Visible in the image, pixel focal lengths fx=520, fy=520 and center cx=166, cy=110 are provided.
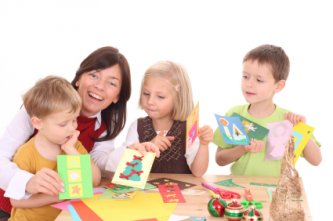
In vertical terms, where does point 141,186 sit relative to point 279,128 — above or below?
below

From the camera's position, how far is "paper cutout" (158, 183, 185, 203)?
2.05 m

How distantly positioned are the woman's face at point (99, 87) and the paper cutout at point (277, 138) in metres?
0.76

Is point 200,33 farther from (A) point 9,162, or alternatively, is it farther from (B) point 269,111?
(A) point 9,162

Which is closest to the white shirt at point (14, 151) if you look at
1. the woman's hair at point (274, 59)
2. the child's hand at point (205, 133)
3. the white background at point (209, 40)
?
the child's hand at point (205, 133)

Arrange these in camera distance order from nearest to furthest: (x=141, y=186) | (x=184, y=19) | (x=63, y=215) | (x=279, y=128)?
(x=63, y=215), (x=141, y=186), (x=279, y=128), (x=184, y=19)

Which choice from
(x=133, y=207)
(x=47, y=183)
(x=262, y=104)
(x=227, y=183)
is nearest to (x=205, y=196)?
(x=227, y=183)

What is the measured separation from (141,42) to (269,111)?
138 centimetres

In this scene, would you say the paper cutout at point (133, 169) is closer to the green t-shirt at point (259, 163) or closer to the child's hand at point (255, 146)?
the child's hand at point (255, 146)

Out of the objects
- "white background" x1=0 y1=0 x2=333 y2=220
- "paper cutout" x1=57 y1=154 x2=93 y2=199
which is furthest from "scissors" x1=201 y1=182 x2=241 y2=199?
"white background" x1=0 y1=0 x2=333 y2=220

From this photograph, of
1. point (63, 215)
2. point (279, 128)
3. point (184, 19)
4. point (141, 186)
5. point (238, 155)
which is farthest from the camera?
point (184, 19)

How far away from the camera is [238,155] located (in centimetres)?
262

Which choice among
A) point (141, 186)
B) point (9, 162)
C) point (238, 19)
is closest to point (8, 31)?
point (238, 19)

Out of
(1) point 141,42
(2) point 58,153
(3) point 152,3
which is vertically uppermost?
(3) point 152,3

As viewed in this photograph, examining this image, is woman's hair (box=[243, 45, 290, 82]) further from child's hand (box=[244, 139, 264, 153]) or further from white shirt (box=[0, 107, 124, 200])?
white shirt (box=[0, 107, 124, 200])
